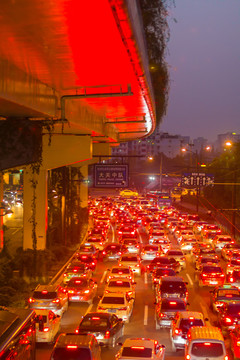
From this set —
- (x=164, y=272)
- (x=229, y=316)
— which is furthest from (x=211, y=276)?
(x=229, y=316)

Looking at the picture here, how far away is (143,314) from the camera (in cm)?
2127

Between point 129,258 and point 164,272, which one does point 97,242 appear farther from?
point 164,272

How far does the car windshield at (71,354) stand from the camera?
11352 mm

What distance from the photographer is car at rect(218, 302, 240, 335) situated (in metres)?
17.7

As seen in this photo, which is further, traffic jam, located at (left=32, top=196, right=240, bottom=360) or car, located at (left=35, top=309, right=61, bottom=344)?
car, located at (left=35, top=309, right=61, bottom=344)

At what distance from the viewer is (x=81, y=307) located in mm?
22250

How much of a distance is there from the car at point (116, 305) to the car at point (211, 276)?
25.2 ft

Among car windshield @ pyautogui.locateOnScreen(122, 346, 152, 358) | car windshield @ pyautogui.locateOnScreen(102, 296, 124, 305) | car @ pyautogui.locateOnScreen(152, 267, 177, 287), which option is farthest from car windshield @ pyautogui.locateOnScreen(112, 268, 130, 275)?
car windshield @ pyautogui.locateOnScreen(122, 346, 152, 358)

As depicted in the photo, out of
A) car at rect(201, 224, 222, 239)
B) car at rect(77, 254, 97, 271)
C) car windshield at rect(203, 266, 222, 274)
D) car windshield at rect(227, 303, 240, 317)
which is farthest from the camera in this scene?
car at rect(201, 224, 222, 239)

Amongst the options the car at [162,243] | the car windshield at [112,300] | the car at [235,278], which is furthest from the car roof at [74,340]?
the car at [162,243]

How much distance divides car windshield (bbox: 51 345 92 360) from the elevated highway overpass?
482cm

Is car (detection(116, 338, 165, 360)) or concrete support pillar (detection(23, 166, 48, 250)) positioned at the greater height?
A: concrete support pillar (detection(23, 166, 48, 250))

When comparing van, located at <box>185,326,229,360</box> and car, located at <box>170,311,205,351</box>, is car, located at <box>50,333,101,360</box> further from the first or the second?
car, located at <box>170,311,205,351</box>

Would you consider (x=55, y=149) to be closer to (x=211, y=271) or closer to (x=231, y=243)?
(x=211, y=271)
